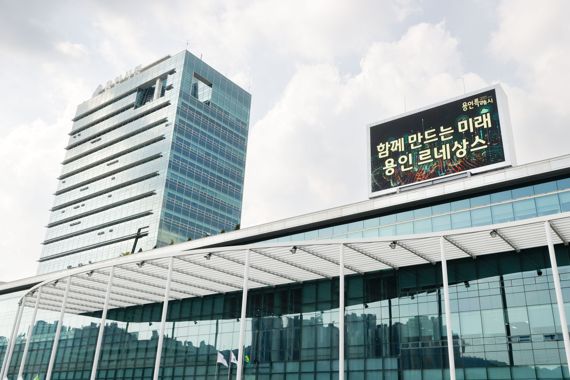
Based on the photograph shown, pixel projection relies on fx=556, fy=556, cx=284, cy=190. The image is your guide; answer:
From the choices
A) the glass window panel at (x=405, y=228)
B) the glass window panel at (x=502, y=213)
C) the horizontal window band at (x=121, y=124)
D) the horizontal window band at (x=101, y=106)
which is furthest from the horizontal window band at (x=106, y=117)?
the glass window panel at (x=502, y=213)

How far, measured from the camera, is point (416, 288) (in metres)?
36.7

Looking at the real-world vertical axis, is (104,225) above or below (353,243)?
above

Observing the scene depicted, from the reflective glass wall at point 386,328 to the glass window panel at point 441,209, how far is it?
4043 mm

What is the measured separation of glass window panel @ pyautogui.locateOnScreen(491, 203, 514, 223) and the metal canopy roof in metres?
3.16

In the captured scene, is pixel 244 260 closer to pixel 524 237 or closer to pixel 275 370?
pixel 275 370

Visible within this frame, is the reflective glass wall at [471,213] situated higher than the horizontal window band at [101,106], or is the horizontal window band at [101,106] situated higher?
the horizontal window band at [101,106]

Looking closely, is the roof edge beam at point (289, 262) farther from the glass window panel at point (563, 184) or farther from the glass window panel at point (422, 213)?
the glass window panel at point (563, 184)

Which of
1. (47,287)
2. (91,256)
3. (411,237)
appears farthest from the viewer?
(91,256)

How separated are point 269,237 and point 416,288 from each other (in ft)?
45.7

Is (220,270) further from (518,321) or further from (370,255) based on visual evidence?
(518,321)

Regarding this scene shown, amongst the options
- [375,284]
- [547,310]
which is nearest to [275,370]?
[375,284]

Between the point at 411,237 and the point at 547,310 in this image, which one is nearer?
the point at 411,237

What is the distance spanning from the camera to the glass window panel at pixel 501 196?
119 ft

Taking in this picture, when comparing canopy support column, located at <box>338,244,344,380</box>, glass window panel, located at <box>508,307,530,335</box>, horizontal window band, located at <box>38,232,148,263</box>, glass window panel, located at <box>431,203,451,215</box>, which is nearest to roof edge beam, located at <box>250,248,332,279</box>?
canopy support column, located at <box>338,244,344,380</box>
